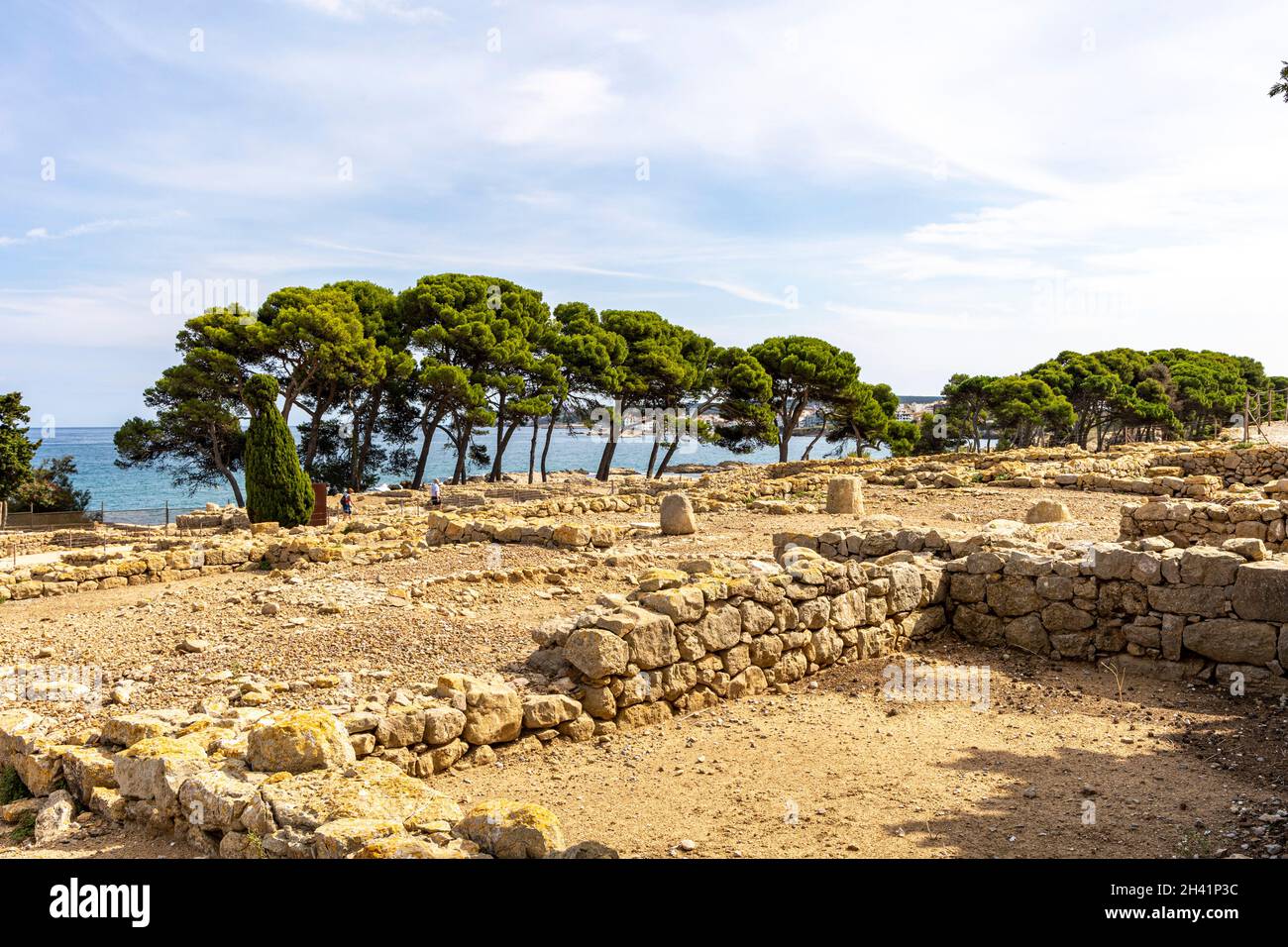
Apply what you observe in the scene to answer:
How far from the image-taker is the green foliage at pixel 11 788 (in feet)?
20.1

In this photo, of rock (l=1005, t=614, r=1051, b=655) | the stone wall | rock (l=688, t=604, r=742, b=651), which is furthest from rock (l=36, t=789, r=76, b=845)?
rock (l=1005, t=614, r=1051, b=655)

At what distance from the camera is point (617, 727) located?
7066 millimetres

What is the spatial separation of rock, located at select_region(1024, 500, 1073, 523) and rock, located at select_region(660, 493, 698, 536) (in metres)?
6.51

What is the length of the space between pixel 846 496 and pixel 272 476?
1358 cm

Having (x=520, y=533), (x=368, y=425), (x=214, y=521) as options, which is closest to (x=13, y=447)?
(x=214, y=521)

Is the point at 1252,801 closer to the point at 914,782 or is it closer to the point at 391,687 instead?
the point at 914,782

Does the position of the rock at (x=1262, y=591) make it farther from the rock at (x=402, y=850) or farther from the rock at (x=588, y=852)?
the rock at (x=402, y=850)

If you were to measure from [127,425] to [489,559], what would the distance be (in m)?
25.2

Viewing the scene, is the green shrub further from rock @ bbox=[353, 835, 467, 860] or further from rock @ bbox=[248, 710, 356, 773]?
rock @ bbox=[353, 835, 467, 860]

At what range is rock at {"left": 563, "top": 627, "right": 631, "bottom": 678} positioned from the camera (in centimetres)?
695

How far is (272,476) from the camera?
2127 centimetres

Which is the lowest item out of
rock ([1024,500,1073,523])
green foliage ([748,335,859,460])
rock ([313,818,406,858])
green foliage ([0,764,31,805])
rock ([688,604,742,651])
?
green foliage ([0,764,31,805])
